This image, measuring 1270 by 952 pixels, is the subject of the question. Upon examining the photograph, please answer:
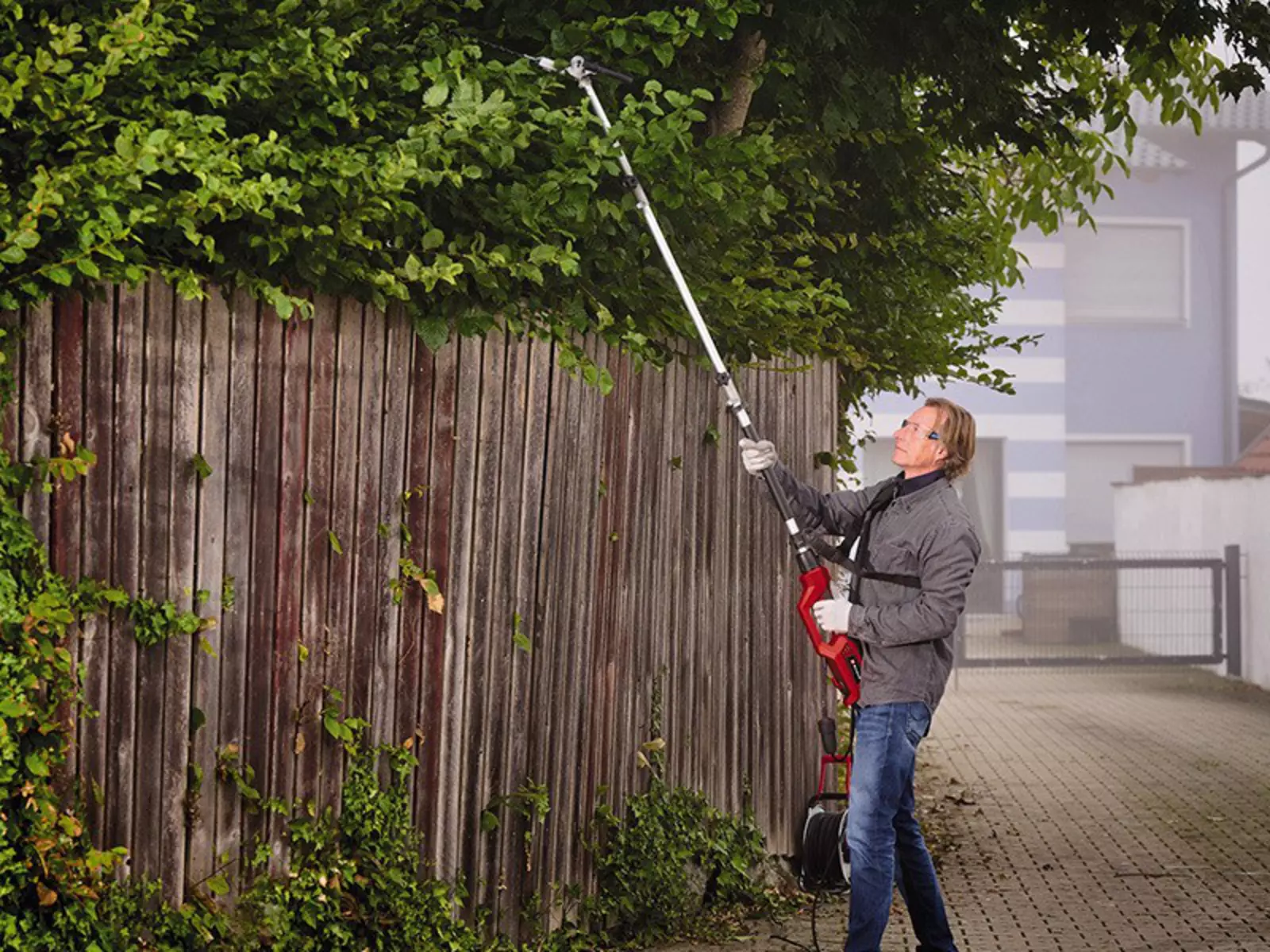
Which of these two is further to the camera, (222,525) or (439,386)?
(439,386)

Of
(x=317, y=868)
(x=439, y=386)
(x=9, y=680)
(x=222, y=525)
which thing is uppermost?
(x=439, y=386)

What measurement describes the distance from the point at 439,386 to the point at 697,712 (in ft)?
7.34

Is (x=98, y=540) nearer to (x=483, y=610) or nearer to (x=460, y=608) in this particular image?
(x=460, y=608)

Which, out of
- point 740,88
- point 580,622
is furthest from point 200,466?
point 740,88

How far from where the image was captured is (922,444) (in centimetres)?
642

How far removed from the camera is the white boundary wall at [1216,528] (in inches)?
802

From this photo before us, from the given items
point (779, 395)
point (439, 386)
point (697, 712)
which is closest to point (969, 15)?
point (779, 395)

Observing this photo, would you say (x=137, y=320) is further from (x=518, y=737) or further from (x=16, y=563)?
(x=518, y=737)

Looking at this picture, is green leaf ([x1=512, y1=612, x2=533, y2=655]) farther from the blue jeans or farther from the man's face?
the man's face

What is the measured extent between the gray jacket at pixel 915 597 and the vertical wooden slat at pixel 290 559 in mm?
1758

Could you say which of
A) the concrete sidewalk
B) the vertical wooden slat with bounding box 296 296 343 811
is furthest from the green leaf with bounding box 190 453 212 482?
the concrete sidewalk

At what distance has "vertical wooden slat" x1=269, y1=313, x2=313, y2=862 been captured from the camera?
5.40 m

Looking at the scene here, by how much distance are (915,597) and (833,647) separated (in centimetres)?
35

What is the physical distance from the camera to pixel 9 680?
4.58 m
